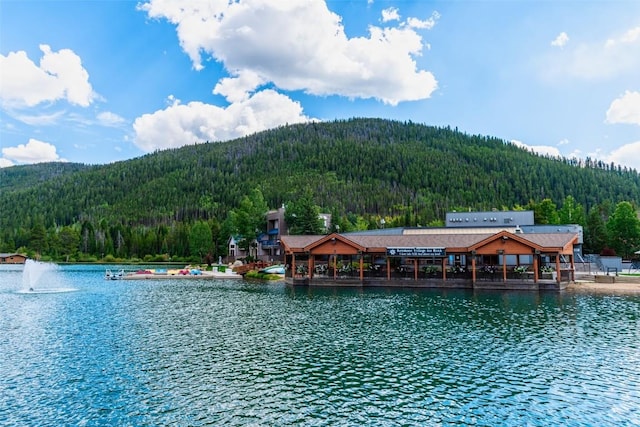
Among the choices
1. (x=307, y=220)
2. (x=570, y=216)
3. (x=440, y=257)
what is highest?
(x=570, y=216)

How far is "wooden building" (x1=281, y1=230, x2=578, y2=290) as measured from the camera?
40.4 m

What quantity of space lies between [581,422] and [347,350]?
30.6 feet

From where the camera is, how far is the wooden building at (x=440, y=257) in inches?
1591

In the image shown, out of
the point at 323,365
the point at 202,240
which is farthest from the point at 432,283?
the point at 202,240

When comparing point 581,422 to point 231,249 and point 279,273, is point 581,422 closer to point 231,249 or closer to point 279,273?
point 279,273

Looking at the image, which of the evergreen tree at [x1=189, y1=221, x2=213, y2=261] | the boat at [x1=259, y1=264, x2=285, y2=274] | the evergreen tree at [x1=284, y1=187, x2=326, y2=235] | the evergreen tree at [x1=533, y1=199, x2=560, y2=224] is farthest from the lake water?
the evergreen tree at [x1=533, y1=199, x2=560, y2=224]

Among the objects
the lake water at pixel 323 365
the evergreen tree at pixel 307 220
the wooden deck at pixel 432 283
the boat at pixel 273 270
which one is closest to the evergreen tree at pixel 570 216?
the evergreen tree at pixel 307 220

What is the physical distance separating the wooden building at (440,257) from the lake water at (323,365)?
914 centimetres

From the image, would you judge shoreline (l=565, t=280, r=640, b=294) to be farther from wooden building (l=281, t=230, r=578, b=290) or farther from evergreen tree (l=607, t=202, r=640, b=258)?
evergreen tree (l=607, t=202, r=640, b=258)

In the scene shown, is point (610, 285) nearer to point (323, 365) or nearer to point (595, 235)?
point (323, 365)

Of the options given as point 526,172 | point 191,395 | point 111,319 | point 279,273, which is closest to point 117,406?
point 191,395

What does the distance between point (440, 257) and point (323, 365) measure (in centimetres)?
2847

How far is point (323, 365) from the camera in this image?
17.1 m

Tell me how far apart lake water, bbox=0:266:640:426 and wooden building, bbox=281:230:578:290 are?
9144 millimetres
